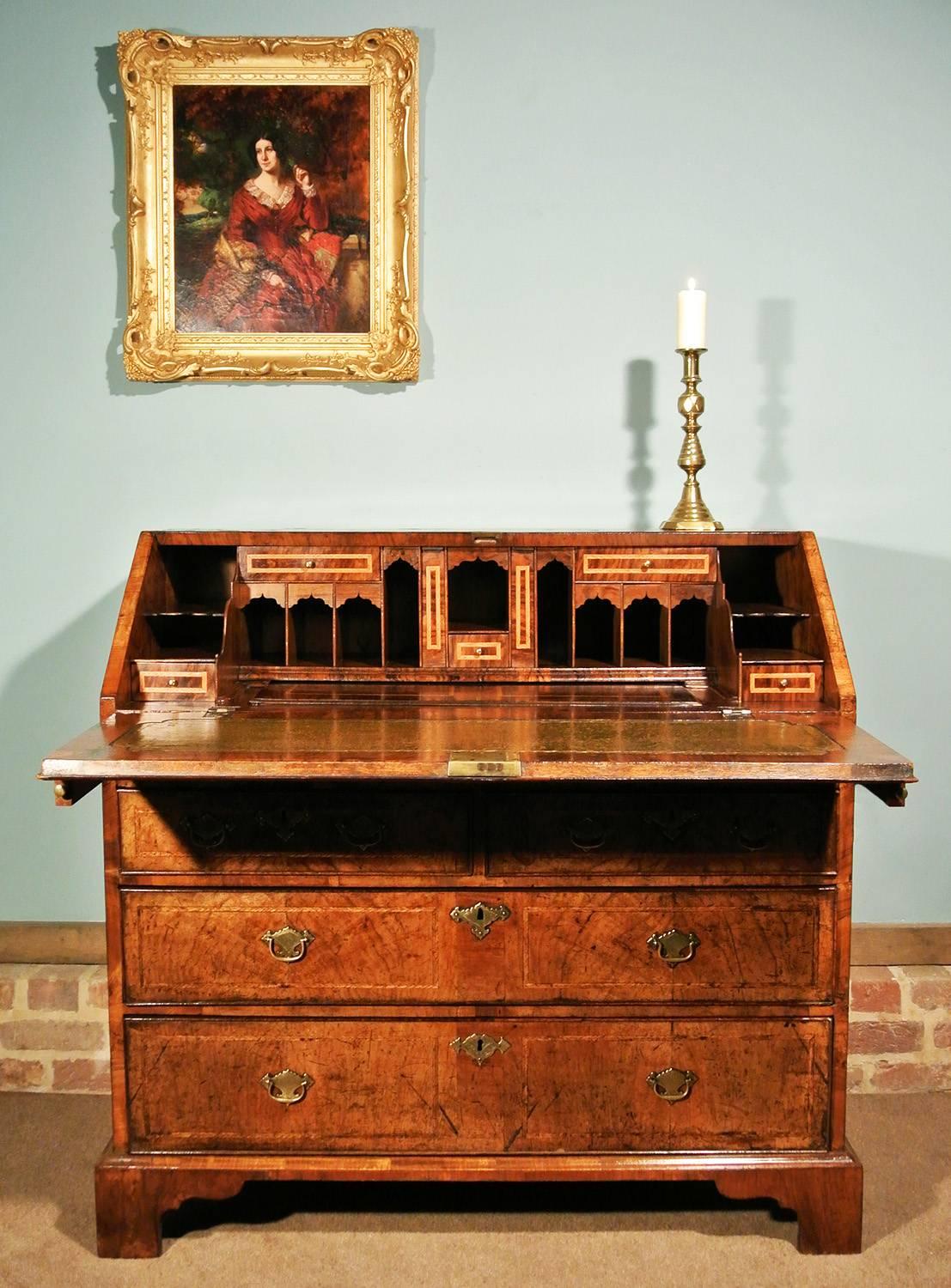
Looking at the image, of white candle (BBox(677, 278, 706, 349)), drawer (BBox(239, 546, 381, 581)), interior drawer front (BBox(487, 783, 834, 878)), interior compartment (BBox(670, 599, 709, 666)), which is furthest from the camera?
interior compartment (BBox(670, 599, 709, 666))

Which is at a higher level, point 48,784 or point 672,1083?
point 48,784

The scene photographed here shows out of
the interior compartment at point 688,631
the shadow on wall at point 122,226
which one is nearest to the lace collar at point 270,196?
the shadow on wall at point 122,226

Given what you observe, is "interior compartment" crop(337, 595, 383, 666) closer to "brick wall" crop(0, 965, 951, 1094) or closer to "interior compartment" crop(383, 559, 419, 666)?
"interior compartment" crop(383, 559, 419, 666)

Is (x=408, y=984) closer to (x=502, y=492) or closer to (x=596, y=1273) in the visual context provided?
(x=596, y=1273)

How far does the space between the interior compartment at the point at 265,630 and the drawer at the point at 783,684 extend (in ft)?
3.72

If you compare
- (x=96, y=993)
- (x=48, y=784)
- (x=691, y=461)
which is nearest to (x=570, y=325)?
(x=691, y=461)

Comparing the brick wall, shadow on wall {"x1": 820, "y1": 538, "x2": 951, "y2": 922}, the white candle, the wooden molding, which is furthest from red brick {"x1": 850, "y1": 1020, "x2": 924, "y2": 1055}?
the white candle

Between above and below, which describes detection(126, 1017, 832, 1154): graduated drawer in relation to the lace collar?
below

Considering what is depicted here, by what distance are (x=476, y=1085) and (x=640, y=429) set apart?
168cm

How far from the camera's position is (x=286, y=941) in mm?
2334

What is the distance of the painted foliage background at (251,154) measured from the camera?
2.98 metres

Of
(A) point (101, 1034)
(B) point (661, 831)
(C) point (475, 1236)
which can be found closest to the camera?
(B) point (661, 831)

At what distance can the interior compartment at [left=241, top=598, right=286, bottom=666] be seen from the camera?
2932 millimetres

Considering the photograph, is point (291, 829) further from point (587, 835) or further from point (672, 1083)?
point (672, 1083)
